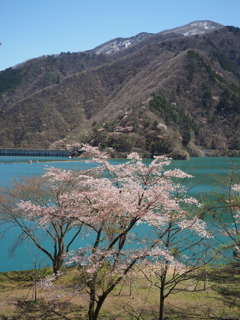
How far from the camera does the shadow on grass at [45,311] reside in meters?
10.2

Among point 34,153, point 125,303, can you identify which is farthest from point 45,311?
point 34,153

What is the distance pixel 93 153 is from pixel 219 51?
208m

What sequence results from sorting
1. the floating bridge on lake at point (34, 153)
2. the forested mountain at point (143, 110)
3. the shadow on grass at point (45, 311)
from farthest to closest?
the floating bridge on lake at point (34, 153)
the forested mountain at point (143, 110)
the shadow on grass at point (45, 311)

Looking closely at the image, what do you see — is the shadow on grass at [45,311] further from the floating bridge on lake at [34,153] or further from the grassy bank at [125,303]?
the floating bridge on lake at [34,153]

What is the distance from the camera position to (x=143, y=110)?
11769 centimetres

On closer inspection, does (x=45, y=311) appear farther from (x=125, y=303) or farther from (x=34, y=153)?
(x=34, y=153)

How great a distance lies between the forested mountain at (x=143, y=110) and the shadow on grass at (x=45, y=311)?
8920 cm

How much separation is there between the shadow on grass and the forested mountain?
293ft

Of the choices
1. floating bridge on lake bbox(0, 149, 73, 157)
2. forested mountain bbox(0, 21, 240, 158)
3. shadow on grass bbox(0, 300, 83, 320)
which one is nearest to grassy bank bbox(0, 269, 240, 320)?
shadow on grass bbox(0, 300, 83, 320)

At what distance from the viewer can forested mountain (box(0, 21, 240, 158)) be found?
111688 millimetres

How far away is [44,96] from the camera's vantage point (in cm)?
15775

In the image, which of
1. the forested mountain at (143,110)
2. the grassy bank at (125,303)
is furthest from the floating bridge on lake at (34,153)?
the grassy bank at (125,303)

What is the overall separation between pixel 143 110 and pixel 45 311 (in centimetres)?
10985

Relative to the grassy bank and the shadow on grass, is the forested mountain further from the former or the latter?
the shadow on grass
